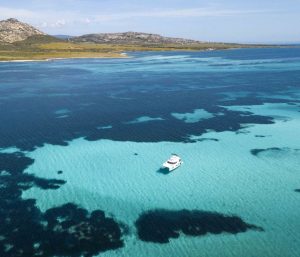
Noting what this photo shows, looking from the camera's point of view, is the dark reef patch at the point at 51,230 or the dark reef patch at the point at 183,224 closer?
the dark reef patch at the point at 51,230

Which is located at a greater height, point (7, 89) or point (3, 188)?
point (3, 188)

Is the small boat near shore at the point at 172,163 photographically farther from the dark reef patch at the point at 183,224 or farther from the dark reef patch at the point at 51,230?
the dark reef patch at the point at 51,230

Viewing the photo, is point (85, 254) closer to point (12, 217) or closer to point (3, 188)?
point (12, 217)

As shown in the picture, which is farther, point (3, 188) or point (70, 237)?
point (3, 188)

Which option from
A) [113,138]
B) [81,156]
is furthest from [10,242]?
[113,138]

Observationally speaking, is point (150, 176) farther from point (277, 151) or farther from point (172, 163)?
point (277, 151)

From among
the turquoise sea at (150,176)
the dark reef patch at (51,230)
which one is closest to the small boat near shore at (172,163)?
the turquoise sea at (150,176)

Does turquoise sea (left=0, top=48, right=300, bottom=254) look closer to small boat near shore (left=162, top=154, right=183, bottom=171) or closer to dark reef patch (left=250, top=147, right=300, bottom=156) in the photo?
dark reef patch (left=250, top=147, right=300, bottom=156)
